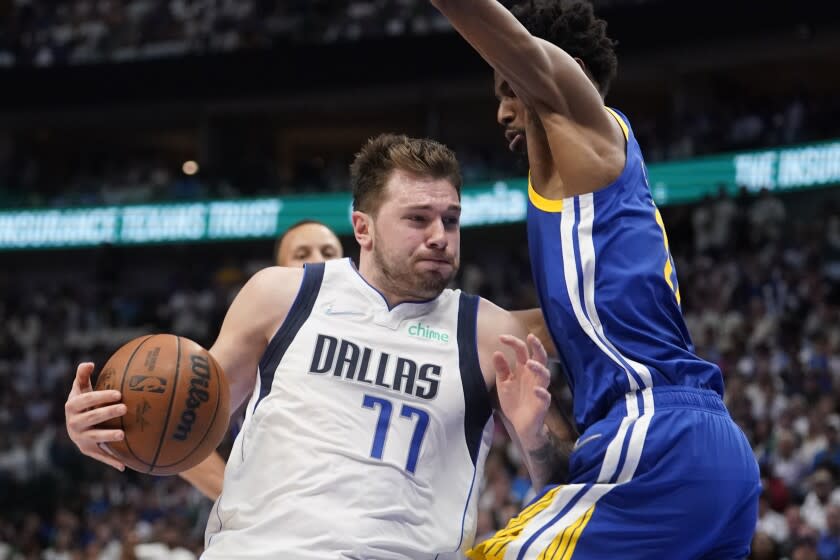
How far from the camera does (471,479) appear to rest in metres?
3.55

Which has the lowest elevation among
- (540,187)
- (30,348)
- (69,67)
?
(30,348)

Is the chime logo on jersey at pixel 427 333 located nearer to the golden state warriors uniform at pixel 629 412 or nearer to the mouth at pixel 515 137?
the golden state warriors uniform at pixel 629 412

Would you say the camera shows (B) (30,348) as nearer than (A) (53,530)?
No

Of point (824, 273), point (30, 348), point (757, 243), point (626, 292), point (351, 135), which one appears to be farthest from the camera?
point (351, 135)

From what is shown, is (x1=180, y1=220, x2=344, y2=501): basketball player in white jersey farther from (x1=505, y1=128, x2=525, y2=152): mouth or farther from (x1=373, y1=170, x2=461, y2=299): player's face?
(x1=505, y1=128, x2=525, y2=152): mouth

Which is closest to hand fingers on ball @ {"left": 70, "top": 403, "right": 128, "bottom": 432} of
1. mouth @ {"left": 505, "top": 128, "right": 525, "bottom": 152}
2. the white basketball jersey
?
the white basketball jersey

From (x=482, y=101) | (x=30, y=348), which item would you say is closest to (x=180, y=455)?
(x=30, y=348)

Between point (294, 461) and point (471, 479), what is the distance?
565mm

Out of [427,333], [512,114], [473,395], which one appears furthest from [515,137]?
[473,395]

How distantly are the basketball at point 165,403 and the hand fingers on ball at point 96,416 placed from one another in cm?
5

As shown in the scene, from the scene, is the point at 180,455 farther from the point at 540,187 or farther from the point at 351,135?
the point at 351,135

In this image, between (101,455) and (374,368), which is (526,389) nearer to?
(374,368)

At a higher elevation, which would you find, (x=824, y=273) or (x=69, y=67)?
(x=69, y=67)

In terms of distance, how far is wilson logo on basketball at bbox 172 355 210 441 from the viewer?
3.25m
